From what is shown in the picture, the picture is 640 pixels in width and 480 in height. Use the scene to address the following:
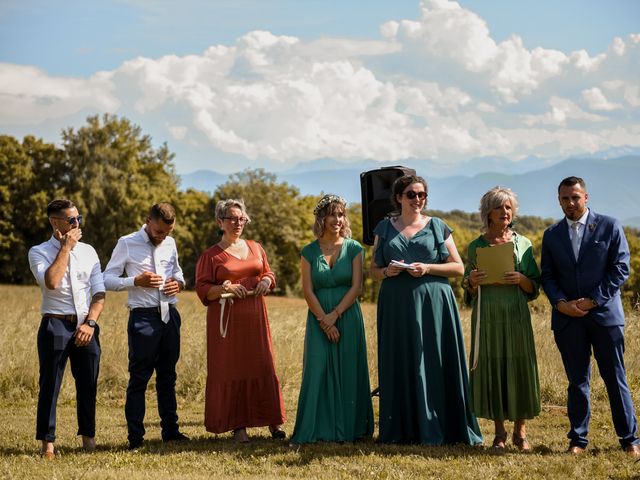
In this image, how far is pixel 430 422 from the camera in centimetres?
702

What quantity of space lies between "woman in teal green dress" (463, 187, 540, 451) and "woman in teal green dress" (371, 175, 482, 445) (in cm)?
23

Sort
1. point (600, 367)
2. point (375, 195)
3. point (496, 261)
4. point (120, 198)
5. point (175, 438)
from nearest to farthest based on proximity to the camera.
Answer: point (600, 367)
point (496, 261)
point (175, 438)
point (375, 195)
point (120, 198)

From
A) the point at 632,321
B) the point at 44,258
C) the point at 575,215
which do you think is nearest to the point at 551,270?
the point at 575,215

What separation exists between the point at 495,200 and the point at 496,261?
19.4 inches

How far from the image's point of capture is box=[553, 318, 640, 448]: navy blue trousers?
6629mm

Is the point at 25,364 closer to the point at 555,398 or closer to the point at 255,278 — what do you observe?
the point at 255,278

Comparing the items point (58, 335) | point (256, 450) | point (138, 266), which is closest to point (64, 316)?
point (58, 335)

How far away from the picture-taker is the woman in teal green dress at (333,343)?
7.40 metres

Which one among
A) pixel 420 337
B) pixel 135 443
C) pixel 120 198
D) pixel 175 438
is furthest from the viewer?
pixel 120 198

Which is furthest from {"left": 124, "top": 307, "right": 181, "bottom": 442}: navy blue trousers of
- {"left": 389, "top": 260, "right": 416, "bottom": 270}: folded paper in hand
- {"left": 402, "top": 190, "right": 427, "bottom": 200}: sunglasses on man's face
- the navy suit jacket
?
the navy suit jacket

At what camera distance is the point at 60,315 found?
6922 mm

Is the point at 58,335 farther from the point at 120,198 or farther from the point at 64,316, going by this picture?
the point at 120,198

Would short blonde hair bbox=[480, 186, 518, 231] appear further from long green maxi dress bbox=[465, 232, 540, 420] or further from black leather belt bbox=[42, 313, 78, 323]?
black leather belt bbox=[42, 313, 78, 323]

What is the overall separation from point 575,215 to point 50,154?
4495cm
